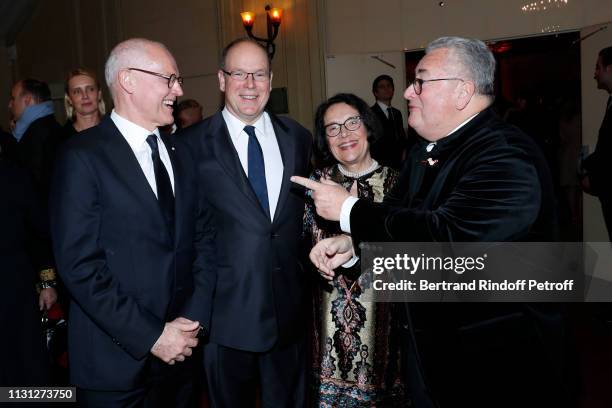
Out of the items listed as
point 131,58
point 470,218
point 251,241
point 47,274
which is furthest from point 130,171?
point 47,274

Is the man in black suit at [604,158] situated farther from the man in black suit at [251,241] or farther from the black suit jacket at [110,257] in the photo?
the black suit jacket at [110,257]

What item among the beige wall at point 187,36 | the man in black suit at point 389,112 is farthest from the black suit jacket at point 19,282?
the man in black suit at point 389,112

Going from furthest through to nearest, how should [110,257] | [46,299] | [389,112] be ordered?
[389,112] → [46,299] → [110,257]

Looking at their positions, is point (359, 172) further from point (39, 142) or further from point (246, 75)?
point (39, 142)

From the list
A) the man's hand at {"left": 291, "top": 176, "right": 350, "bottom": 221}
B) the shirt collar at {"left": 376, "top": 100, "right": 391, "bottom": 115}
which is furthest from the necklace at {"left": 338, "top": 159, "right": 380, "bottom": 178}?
the shirt collar at {"left": 376, "top": 100, "right": 391, "bottom": 115}

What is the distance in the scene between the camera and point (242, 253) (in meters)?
2.30

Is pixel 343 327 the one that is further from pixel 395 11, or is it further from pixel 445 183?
pixel 395 11

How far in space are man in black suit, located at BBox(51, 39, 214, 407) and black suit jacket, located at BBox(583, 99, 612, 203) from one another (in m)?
3.39

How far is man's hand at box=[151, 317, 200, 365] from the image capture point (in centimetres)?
192

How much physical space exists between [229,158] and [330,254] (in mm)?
624

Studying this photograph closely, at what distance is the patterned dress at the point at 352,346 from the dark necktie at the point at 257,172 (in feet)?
0.82

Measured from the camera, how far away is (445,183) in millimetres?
1774

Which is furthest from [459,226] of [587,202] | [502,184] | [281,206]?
[587,202]

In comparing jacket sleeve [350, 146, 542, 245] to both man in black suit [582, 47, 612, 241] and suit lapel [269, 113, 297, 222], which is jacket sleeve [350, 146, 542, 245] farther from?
man in black suit [582, 47, 612, 241]
